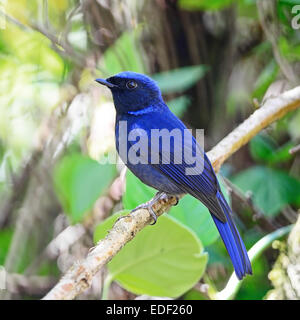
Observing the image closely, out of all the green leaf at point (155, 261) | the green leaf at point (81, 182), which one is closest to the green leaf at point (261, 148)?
the green leaf at point (81, 182)

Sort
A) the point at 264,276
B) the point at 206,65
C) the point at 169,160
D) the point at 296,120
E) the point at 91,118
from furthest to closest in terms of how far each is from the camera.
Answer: the point at 206,65 < the point at 296,120 < the point at 91,118 < the point at 264,276 < the point at 169,160

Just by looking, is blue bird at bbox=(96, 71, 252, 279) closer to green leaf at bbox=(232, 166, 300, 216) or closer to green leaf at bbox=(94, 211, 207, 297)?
green leaf at bbox=(94, 211, 207, 297)

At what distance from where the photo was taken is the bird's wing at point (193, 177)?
242 cm

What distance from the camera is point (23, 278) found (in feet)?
10.9

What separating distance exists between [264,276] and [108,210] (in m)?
0.99

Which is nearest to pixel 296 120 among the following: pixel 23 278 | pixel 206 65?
pixel 206 65

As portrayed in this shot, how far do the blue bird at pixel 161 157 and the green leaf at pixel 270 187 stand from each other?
28.9 inches

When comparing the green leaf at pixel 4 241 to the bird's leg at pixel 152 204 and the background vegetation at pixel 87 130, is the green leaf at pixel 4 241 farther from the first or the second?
the bird's leg at pixel 152 204

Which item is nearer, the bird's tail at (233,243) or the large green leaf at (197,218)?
the bird's tail at (233,243)

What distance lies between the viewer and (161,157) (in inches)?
103

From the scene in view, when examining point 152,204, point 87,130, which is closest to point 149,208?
point 152,204

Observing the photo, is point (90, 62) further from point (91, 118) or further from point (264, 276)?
point (264, 276)

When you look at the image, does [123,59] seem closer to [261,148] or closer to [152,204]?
[152,204]

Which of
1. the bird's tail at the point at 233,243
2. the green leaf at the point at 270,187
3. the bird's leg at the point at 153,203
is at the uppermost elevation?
the bird's leg at the point at 153,203
